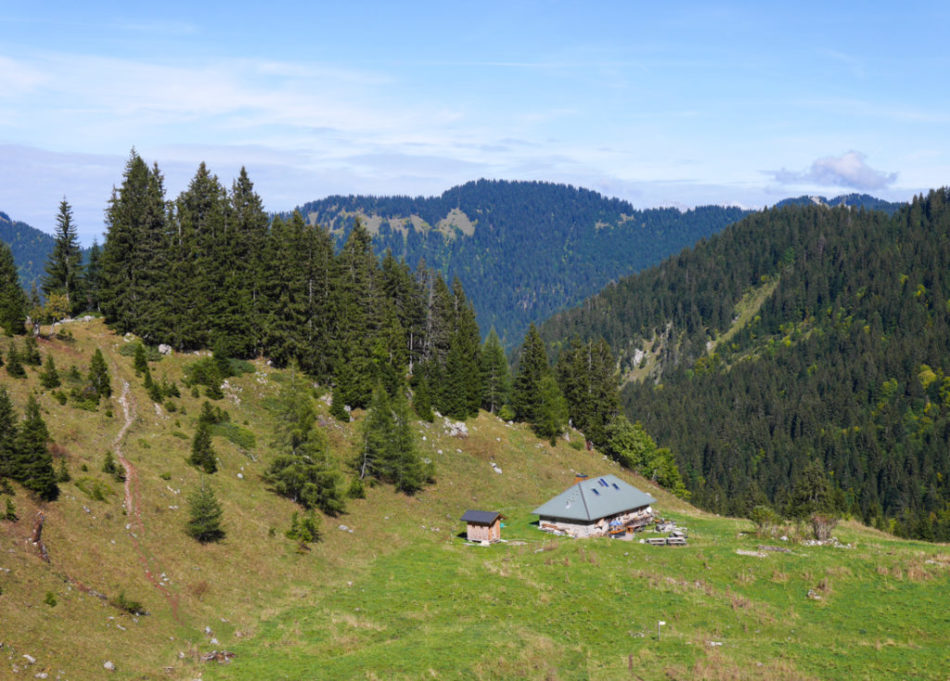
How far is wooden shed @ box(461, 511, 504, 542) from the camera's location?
65.8 meters

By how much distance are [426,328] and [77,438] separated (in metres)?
57.0

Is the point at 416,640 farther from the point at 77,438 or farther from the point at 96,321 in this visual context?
the point at 96,321

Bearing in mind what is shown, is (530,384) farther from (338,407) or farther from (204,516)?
(204,516)

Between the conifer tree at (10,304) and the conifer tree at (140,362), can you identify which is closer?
the conifer tree at (10,304)

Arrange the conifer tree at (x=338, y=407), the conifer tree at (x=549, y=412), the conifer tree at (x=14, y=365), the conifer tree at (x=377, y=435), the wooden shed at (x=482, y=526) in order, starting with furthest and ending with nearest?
1. the conifer tree at (x=549, y=412)
2. the conifer tree at (x=338, y=407)
3. the conifer tree at (x=377, y=435)
4. the wooden shed at (x=482, y=526)
5. the conifer tree at (x=14, y=365)

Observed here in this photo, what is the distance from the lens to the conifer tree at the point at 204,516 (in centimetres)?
4866

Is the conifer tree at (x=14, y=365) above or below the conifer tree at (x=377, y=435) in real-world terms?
above

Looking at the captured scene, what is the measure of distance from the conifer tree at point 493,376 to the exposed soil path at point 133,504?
2102 inches

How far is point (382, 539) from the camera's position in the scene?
208 ft

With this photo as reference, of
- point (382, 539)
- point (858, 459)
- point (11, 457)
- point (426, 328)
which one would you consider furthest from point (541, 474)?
point (858, 459)

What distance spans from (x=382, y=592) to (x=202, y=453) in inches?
809

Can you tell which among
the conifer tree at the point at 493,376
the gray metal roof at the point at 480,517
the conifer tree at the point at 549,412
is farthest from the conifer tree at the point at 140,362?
the conifer tree at the point at 549,412

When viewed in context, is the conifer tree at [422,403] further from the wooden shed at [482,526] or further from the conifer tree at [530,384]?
the wooden shed at [482,526]

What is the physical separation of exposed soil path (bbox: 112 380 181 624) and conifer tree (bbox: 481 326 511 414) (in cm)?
5339
